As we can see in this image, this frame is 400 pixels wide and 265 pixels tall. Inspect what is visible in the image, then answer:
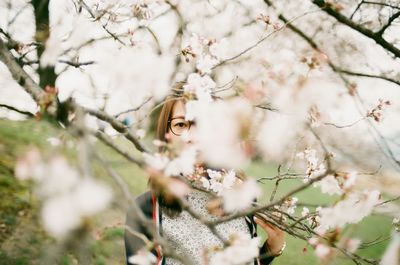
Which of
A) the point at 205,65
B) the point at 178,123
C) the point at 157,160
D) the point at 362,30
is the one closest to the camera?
the point at 157,160

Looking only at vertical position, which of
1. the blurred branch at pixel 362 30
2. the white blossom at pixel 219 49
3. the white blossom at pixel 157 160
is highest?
the blurred branch at pixel 362 30

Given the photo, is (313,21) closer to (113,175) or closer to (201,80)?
(201,80)

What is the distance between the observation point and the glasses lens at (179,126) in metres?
1.62

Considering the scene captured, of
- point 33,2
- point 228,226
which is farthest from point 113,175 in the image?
point 33,2

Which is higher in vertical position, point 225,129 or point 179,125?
point 225,129

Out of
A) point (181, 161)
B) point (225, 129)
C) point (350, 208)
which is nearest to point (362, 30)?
point (350, 208)

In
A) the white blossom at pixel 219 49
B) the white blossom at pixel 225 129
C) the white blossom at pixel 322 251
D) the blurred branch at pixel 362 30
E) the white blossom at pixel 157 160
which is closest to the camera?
the white blossom at pixel 225 129

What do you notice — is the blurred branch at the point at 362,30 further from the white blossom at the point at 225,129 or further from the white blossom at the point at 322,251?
the white blossom at the point at 225,129

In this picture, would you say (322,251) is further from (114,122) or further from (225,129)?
(114,122)

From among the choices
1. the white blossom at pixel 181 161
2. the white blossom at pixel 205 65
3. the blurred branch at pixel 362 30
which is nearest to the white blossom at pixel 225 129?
the white blossom at pixel 181 161

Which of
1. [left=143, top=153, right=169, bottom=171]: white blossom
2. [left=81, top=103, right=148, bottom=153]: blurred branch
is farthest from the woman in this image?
[left=143, top=153, right=169, bottom=171]: white blossom

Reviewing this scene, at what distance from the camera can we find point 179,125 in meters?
1.64

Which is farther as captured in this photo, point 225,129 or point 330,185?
point 330,185

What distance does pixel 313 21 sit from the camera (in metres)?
5.59
